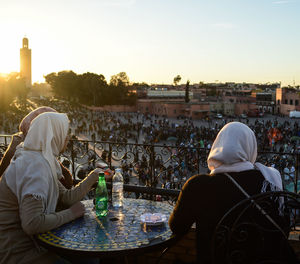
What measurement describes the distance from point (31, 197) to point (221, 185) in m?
1.00

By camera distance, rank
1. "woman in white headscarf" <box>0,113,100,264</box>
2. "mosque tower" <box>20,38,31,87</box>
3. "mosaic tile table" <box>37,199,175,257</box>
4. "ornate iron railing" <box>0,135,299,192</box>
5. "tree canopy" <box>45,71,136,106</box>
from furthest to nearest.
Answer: "mosque tower" <box>20,38,31,87</box> < "tree canopy" <box>45,71,136,106</box> < "ornate iron railing" <box>0,135,299,192</box> < "woman in white headscarf" <box>0,113,100,264</box> < "mosaic tile table" <box>37,199,175,257</box>

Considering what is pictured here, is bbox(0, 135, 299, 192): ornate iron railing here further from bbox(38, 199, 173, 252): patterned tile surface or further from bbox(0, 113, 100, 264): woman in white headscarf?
bbox(0, 113, 100, 264): woman in white headscarf

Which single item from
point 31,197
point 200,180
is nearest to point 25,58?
point 31,197

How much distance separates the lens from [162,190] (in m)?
3.09

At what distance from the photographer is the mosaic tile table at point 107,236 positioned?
5.40ft

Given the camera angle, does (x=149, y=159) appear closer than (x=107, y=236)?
No

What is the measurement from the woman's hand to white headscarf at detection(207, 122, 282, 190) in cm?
87

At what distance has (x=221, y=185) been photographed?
154 centimetres

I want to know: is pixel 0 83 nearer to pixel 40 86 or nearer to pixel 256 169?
pixel 256 169

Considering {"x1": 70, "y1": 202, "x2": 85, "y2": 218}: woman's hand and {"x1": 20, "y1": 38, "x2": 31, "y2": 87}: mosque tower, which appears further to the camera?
{"x1": 20, "y1": 38, "x2": 31, "y2": 87}: mosque tower

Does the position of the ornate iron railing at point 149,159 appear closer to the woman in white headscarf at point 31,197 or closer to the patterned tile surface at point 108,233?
the patterned tile surface at point 108,233

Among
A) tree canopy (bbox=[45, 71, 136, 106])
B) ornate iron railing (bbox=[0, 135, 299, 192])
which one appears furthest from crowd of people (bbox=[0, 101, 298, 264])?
tree canopy (bbox=[45, 71, 136, 106])

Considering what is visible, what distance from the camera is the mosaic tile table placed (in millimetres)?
1647

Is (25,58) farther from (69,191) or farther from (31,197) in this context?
(31,197)
